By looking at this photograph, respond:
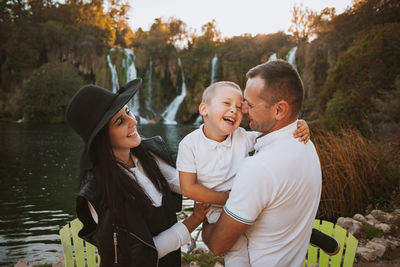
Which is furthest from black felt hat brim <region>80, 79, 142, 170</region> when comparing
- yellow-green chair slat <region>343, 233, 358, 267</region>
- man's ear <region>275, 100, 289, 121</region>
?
yellow-green chair slat <region>343, 233, 358, 267</region>

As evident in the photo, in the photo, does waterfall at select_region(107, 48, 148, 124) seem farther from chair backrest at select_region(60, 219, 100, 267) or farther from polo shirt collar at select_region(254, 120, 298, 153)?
polo shirt collar at select_region(254, 120, 298, 153)

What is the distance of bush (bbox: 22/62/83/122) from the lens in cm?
2581

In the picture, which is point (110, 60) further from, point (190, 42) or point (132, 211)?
point (132, 211)

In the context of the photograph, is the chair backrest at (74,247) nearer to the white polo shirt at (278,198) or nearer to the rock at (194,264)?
the rock at (194,264)

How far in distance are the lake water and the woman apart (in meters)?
3.84

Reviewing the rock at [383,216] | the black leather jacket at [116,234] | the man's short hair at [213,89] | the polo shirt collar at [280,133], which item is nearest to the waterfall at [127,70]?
the rock at [383,216]

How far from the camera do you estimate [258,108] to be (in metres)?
1.48

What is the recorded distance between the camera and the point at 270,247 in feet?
4.54

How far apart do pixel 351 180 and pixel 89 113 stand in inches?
163

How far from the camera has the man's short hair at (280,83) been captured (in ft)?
4.59

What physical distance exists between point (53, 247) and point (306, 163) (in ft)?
17.0

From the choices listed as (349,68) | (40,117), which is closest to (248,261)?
(349,68)

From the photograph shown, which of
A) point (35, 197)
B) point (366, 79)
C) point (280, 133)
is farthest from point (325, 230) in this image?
point (366, 79)

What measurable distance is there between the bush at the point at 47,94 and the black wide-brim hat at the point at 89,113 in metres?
27.6
